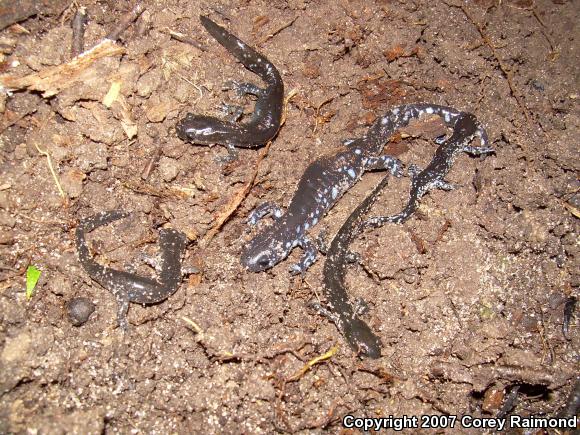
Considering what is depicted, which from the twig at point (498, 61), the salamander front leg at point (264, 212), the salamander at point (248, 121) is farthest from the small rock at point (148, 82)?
the twig at point (498, 61)

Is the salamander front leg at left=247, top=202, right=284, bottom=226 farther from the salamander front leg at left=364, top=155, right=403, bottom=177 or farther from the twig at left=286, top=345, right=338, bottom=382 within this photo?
the twig at left=286, top=345, right=338, bottom=382

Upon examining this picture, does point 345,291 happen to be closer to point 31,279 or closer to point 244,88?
point 244,88

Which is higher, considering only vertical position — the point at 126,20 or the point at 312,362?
the point at 126,20

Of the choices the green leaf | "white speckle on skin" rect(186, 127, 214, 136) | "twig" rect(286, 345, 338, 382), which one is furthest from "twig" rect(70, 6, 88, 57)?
"twig" rect(286, 345, 338, 382)

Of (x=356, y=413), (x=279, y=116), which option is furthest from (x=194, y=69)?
(x=356, y=413)

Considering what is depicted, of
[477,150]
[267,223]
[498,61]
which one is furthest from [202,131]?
[498,61]

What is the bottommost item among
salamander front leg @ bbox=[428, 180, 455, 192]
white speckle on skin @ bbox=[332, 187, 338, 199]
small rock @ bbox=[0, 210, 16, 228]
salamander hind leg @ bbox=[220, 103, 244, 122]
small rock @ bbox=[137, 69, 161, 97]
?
small rock @ bbox=[0, 210, 16, 228]

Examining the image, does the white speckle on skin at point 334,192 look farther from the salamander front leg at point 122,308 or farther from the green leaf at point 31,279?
the green leaf at point 31,279
